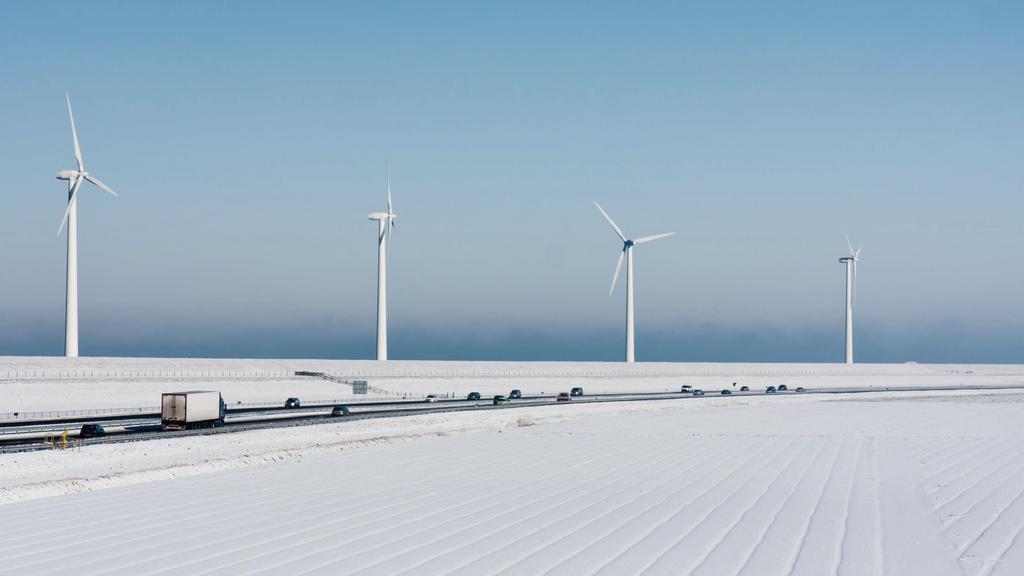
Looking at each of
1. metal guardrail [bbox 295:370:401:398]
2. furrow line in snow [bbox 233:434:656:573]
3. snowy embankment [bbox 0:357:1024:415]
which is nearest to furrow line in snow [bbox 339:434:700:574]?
furrow line in snow [bbox 233:434:656:573]

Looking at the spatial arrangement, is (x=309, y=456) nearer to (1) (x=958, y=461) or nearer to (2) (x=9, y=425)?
(1) (x=958, y=461)

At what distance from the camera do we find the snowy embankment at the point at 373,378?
7594 cm

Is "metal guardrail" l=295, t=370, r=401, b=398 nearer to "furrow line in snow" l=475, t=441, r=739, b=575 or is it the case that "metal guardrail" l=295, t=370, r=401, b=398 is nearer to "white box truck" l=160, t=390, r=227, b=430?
"white box truck" l=160, t=390, r=227, b=430

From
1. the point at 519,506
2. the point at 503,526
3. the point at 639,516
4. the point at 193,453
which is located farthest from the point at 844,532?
the point at 193,453

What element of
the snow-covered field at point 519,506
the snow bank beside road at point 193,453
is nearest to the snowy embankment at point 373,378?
the snow bank beside road at point 193,453

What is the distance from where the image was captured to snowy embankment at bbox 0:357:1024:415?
75.9m

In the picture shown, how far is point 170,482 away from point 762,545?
54.2ft

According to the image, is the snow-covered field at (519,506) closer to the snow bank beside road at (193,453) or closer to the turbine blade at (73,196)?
the snow bank beside road at (193,453)

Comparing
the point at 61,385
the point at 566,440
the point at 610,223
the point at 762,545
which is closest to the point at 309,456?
the point at 566,440

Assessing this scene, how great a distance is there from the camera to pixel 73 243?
94812 mm

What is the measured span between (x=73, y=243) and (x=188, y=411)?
5218cm

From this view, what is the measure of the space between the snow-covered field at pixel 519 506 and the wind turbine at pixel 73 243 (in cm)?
6201

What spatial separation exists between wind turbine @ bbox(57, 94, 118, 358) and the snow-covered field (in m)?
62.0

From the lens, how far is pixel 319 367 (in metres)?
114
